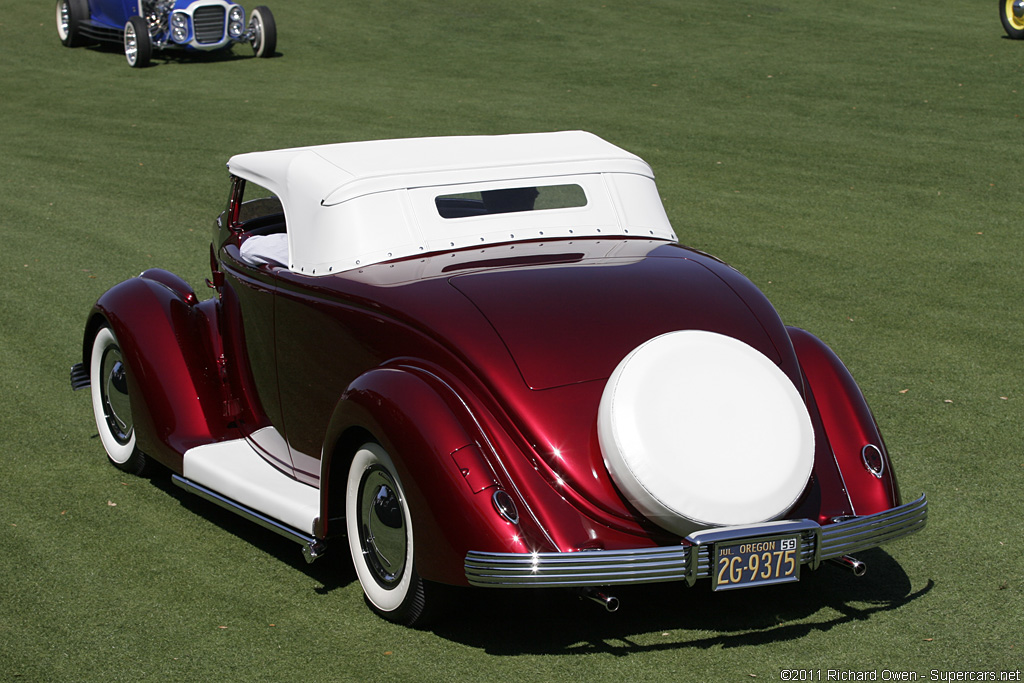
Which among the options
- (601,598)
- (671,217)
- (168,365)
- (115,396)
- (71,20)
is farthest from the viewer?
(71,20)

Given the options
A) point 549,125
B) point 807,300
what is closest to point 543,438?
point 807,300

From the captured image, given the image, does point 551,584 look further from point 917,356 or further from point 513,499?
point 917,356

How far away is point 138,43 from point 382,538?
58.9 feet

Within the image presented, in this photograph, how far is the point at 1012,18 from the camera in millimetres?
20734

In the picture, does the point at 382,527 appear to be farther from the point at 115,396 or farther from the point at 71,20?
the point at 71,20

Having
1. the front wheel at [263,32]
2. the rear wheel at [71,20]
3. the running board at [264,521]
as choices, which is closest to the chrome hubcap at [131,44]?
the rear wheel at [71,20]

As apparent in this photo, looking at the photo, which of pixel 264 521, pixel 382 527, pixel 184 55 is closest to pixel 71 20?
pixel 184 55

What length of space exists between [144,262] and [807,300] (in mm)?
5895

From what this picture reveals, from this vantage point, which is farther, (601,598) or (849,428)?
(849,428)

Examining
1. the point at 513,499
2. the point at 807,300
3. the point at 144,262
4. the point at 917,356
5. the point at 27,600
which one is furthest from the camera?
the point at 144,262

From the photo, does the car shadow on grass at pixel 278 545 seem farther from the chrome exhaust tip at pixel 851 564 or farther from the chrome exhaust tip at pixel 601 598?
the chrome exhaust tip at pixel 851 564

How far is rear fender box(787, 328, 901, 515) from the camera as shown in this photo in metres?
4.80

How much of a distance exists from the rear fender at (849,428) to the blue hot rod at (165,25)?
17919 millimetres

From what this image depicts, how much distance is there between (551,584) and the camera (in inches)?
158
